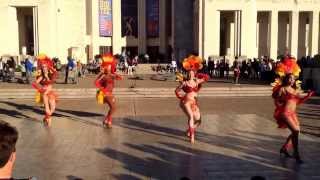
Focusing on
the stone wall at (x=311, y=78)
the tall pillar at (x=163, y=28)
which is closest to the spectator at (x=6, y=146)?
the stone wall at (x=311, y=78)

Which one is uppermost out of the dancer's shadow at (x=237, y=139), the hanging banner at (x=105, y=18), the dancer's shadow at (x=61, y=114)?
the hanging banner at (x=105, y=18)

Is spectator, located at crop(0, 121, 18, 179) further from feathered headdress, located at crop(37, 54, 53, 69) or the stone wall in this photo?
the stone wall

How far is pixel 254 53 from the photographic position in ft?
147

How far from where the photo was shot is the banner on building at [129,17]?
6319cm

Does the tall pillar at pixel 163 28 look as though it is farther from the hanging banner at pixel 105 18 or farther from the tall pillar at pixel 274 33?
the tall pillar at pixel 274 33

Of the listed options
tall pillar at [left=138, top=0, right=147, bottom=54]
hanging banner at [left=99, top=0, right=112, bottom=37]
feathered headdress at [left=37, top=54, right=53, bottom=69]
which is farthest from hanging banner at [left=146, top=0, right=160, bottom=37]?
feathered headdress at [left=37, top=54, right=53, bottom=69]

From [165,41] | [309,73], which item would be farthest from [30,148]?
[165,41]

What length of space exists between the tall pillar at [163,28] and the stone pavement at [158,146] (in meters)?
44.6

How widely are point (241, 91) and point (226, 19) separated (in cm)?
2831

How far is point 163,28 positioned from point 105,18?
7.11 meters

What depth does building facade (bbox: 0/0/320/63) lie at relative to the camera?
41594 mm

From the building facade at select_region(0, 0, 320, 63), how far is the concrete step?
18404mm

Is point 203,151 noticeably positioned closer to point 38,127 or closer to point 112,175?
point 112,175

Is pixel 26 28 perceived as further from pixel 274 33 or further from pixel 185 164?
pixel 185 164
